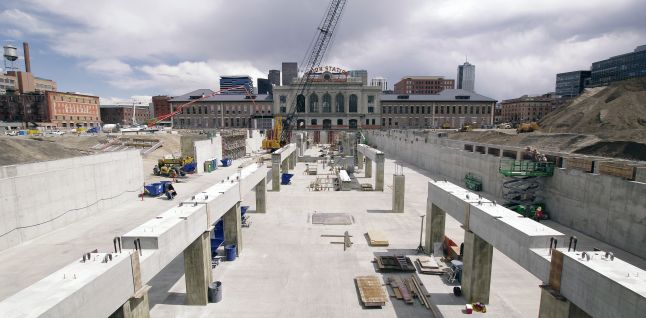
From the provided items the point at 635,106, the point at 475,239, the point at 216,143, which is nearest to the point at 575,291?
the point at 475,239

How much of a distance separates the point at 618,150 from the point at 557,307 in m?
41.1

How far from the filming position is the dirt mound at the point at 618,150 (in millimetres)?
36438

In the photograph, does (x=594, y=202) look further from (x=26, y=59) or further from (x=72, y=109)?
(x=26, y=59)

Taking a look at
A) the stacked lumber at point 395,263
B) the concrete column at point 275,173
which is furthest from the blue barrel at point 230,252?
the concrete column at point 275,173

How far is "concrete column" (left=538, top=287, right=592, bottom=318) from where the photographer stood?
31.3 feet

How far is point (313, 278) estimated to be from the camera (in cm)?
1791

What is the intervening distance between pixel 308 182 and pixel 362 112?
8533cm

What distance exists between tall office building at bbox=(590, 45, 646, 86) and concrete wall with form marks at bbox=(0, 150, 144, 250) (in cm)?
22046

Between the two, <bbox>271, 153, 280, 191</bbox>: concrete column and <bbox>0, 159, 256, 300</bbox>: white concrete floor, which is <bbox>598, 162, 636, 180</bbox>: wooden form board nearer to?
<bbox>271, 153, 280, 191</bbox>: concrete column

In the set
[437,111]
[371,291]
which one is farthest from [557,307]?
[437,111]

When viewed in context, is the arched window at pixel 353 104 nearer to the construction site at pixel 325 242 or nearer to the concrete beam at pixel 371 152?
the concrete beam at pixel 371 152

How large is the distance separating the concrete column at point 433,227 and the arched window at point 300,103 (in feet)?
355

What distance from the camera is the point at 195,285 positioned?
15.1 meters

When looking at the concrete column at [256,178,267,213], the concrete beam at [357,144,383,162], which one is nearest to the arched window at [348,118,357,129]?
Answer: the concrete beam at [357,144,383,162]
